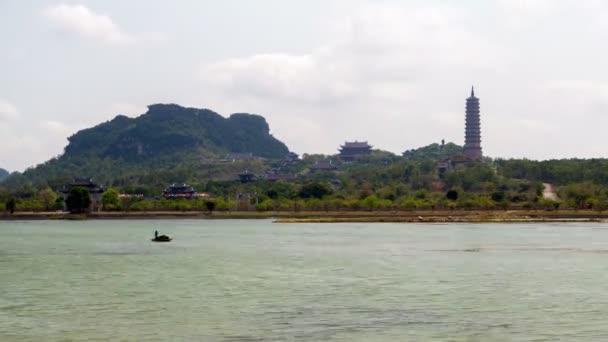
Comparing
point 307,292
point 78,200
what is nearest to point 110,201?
point 78,200

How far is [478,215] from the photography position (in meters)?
126

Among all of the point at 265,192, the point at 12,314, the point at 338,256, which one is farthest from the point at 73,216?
the point at 12,314

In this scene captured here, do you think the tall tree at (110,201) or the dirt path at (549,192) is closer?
the tall tree at (110,201)

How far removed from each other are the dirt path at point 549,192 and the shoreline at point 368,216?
21.8 meters

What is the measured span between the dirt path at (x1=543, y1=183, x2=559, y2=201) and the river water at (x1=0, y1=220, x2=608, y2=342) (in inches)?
3250

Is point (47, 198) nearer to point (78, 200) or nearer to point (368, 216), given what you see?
point (78, 200)

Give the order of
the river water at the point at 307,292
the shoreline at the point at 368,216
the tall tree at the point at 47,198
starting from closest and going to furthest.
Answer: the river water at the point at 307,292 < the shoreline at the point at 368,216 < the tall tree at the point at 47,198

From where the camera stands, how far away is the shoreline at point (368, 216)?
121 meters

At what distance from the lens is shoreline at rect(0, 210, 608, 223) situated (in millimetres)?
120625

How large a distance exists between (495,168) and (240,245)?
132331 mm

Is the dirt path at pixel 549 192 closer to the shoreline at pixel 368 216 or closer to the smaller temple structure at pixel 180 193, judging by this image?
the shoreline at pixel 368 216

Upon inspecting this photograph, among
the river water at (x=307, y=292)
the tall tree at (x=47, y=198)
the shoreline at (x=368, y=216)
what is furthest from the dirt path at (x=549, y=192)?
the tall tree at (x=47, y=198)

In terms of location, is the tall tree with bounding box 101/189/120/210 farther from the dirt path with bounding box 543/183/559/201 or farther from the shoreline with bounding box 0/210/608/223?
the dirt path with bounding box 543/183/559/201

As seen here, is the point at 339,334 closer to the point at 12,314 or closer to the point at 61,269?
the point at 12,314
